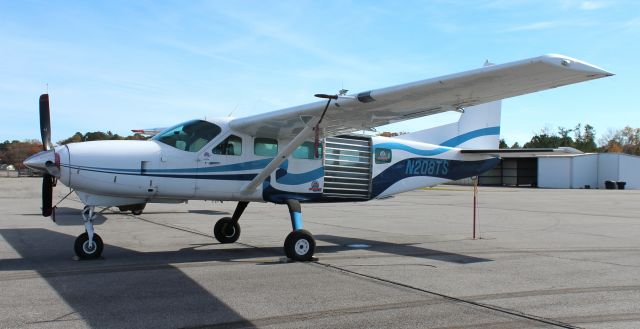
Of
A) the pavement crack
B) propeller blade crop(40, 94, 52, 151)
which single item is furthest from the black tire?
the pavement crack

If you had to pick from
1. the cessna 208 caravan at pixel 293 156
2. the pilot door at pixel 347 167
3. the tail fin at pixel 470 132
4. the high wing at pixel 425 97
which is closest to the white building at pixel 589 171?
the tail fin at pixel 470 132

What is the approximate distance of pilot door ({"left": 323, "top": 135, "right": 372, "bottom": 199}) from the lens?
35.1 ft

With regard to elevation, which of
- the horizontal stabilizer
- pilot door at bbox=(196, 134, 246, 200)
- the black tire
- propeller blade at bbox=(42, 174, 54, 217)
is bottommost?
the black tire

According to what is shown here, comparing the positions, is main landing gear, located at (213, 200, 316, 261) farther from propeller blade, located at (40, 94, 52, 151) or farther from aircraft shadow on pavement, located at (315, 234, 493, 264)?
propeller blade, located at (40, 94, 52, 151)

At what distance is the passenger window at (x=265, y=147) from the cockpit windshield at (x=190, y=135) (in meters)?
0.80

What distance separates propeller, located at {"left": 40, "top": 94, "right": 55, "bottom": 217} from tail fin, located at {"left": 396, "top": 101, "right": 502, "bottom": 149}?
24.5 ft

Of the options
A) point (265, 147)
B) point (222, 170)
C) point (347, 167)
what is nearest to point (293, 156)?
point (265, 147)

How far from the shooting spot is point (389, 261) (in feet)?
30.2

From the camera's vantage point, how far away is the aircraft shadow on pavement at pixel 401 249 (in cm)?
950

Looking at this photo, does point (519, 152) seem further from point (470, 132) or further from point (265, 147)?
point (265, 147)

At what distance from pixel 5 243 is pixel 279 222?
7589mm

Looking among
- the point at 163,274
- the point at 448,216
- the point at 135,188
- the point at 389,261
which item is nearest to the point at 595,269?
the point at 389,261

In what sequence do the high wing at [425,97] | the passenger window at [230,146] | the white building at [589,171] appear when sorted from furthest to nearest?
the white building at [589,171], the passenger window at [230,146], the high wing at [425,97]

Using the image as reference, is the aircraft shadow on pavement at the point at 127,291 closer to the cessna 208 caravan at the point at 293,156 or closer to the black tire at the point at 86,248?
the black tire at the point at 86,248
